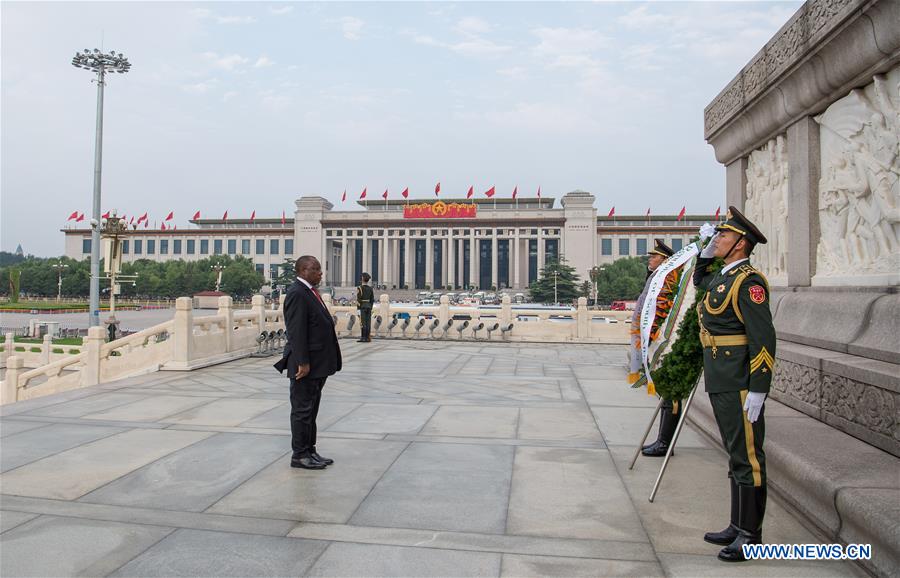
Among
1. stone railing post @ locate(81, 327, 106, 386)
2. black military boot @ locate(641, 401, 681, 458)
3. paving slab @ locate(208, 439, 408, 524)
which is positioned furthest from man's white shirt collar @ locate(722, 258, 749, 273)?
stone railing post @ locate(81, 327, 106, 386)

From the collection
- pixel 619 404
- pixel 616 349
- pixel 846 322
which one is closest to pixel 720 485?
pixel 846 322

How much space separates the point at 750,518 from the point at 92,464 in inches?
200

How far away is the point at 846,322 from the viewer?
495 centimetres

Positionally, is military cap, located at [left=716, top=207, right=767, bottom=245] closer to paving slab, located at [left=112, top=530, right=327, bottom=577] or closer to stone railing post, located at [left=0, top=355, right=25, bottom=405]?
paving slab, located at [left=112, top=530, right=327, bottom=577]

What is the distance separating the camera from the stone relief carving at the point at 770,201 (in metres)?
6.44

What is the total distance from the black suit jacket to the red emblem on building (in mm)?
3276

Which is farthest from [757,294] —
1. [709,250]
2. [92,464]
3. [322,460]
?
[92,464]

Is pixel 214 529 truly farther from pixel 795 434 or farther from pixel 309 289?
pixel 795 434

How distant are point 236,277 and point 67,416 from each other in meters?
70.2

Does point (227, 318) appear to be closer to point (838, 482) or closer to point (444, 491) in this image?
point (444, 491)

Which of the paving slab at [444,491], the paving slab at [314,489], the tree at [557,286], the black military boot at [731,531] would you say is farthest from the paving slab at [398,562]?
the tree at [557,286]

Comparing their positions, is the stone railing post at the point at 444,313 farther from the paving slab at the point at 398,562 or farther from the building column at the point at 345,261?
the building column at the point at 345,261

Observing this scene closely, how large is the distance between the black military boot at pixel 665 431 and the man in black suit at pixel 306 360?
2.89 meters

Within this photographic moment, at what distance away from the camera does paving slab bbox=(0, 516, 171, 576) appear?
3107mm
